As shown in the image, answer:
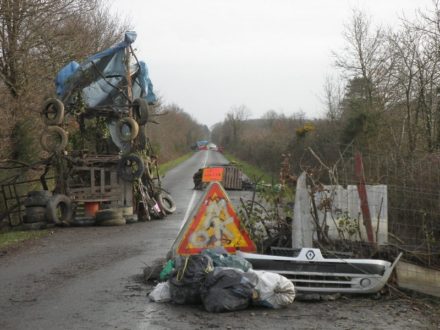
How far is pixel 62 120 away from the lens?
56.7 ft

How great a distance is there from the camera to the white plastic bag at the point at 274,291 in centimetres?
704

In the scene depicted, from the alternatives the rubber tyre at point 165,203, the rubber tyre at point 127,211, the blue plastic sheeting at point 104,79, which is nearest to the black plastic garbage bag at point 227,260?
the rubber tyre at point 127,211

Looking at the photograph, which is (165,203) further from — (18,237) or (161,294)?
(161,294)

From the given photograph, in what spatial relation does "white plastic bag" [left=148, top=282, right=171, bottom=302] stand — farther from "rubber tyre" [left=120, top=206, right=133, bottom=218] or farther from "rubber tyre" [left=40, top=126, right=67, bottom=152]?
"rubber tyre" [left=40, top=126, right=67, bottom=152]

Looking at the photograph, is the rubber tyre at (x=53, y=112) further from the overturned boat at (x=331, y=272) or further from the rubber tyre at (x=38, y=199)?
the overturned boat at (x=331, y=272)

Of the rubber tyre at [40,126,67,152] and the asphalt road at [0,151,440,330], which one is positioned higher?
the rubber tyre at [40,126,67,152]

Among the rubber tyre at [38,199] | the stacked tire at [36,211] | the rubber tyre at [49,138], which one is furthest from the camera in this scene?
the rubber tyre at [49,138]

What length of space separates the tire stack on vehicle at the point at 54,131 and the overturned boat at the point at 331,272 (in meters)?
10.6

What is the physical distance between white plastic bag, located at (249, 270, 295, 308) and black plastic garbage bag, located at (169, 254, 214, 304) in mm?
643

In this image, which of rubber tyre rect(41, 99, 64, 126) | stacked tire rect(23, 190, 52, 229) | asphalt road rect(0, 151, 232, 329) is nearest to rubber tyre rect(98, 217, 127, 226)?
asphalt road rect(0, 151, 232, 329)

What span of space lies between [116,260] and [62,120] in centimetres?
748

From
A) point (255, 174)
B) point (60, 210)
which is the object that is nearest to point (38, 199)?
point (60, 210)

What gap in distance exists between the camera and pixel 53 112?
17438 mm

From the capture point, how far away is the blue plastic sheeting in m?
18.1
